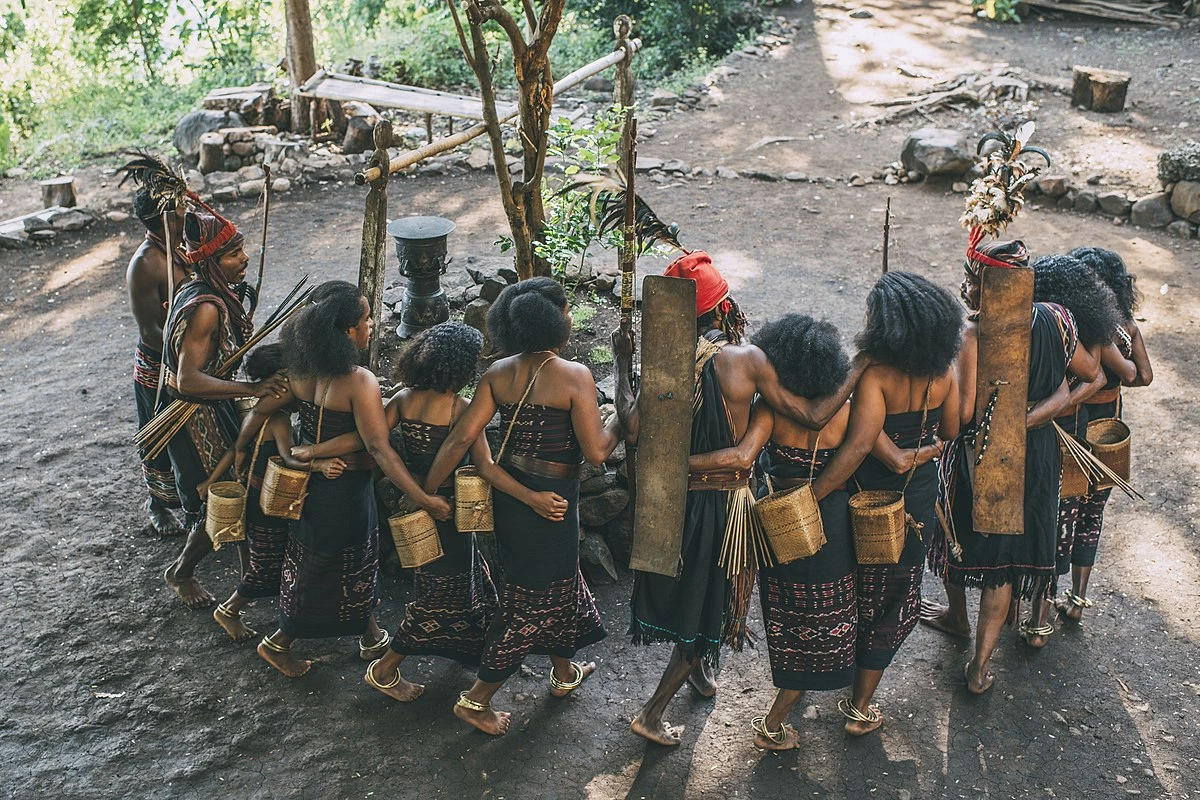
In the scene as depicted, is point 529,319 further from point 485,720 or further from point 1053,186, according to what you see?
point 1053,186

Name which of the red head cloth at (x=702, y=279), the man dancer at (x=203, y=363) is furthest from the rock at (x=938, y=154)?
the man dancer at (x=203, y=363)

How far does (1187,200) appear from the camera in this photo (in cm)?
852

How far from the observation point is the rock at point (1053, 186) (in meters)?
9.35

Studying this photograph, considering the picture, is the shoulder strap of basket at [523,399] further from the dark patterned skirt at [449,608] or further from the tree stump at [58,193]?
the tree stump at [58,193]

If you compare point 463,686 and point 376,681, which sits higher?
point 376,681

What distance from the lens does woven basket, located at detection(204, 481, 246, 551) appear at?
4059 mm

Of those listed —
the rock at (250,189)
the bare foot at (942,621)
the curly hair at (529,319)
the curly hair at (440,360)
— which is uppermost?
the curly hair at (529,319)

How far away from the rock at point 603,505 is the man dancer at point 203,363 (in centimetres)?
156

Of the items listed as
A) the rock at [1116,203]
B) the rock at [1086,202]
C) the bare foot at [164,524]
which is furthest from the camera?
the rock at [1086,202]

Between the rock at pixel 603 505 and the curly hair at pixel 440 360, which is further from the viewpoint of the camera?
the rock at pixel 603 505

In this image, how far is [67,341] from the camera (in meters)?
7.30

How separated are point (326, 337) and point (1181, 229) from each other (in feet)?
25.9

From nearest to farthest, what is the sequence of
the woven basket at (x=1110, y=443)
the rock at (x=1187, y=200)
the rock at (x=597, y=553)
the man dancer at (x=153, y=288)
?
the woven basket at (x=1110, y=443), the man dancer at (x=153, y=288), the rock at (x=597, y=553), the rock at (x=1187, y=200)

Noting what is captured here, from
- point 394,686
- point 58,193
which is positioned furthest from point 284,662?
point 58,193
